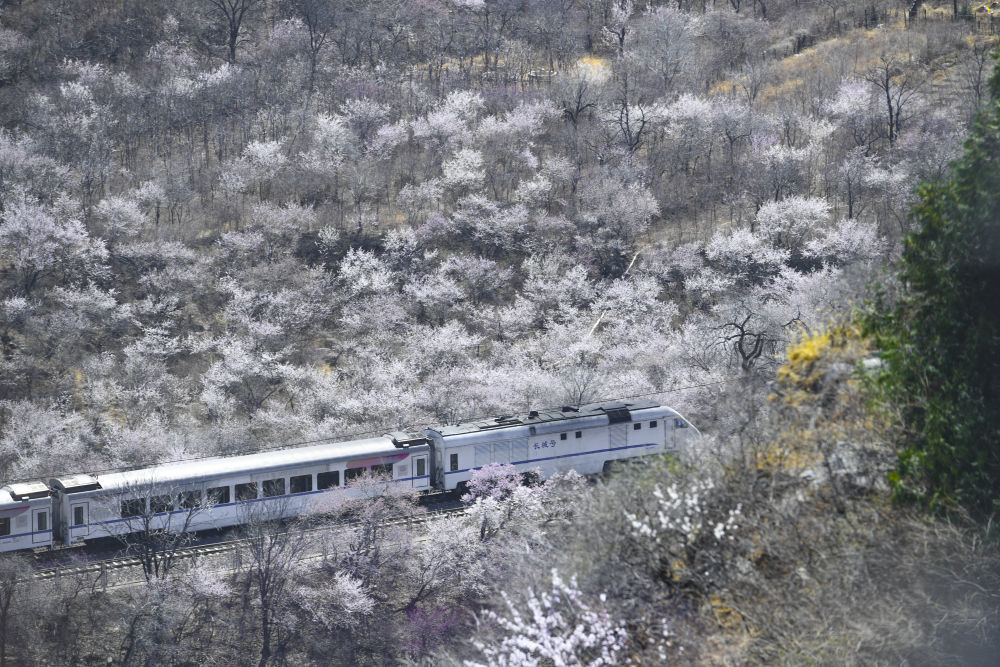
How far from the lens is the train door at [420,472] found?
28234mm

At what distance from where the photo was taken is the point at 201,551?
26844 mm

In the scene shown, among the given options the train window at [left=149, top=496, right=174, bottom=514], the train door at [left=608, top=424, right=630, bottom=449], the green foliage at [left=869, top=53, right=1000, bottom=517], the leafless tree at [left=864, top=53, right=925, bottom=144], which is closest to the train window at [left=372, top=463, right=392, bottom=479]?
the train window at [left=149, top=496, right=174, bottom=514]

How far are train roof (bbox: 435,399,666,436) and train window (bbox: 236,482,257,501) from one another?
511 cm

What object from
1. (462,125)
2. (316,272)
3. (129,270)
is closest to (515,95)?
(462,125)

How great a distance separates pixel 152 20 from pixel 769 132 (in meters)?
44.6

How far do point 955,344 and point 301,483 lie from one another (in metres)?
17.5

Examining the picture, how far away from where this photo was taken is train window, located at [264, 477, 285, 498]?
27.0m

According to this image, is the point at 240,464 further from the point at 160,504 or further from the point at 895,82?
the point at 895,82

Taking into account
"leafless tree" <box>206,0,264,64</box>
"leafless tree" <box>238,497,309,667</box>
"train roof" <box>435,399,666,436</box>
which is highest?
"leafless tree" <box>206,0,264,64</box>

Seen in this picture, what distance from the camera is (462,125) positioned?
197 feet

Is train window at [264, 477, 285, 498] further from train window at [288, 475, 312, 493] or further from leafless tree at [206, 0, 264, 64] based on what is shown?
leafless tree at [206, 0, 264, 64]

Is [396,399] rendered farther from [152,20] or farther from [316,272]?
[152,20]

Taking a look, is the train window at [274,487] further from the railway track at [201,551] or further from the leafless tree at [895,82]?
the leafless tree at [895,82]

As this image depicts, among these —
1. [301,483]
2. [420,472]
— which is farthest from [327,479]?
[420,472]
